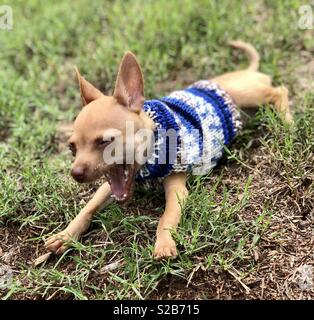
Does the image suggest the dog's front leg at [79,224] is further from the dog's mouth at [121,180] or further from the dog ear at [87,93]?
the dog ear at [87,93]

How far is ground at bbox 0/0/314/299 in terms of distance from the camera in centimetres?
295

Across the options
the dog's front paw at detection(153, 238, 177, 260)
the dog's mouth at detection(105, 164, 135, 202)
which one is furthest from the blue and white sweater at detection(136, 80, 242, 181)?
the dog's front paw at detection(153, 238, 177, 260)

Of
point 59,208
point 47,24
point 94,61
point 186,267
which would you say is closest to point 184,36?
point 94,61

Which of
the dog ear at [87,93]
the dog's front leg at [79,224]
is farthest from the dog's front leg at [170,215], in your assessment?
the dog ear at [87,93]

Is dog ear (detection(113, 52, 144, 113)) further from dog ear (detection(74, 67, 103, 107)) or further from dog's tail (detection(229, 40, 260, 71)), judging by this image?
dog's tail (detection(229, 40, 260, 71))

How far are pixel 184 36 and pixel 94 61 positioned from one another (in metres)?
0.82

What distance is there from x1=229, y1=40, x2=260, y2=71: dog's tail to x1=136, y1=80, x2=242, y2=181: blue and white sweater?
2.25 feet

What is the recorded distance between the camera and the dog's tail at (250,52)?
14.6 ft

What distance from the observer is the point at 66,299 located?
9.79 ft

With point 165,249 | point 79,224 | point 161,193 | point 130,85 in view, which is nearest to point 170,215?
point 165,249

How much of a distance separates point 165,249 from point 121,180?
0.44 m

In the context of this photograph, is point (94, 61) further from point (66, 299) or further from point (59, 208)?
point (66, 299)

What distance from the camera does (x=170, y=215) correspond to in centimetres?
313

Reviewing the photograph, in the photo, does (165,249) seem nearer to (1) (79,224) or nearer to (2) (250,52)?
(1) (79,224)
